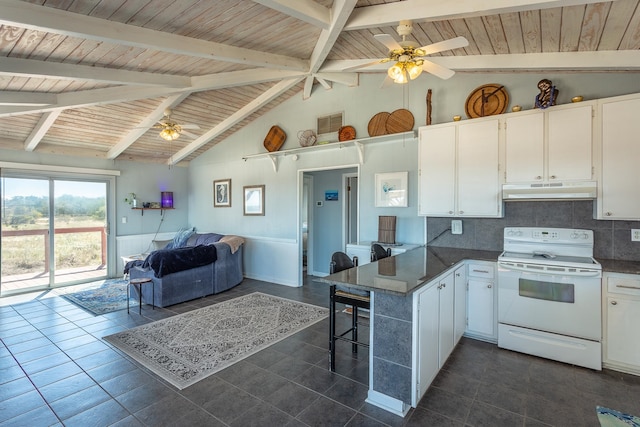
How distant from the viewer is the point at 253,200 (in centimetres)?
Result: 645

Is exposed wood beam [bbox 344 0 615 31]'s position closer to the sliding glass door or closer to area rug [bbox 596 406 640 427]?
area rug [bbox 596 406 640 427]

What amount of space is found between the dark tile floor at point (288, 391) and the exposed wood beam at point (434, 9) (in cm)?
290

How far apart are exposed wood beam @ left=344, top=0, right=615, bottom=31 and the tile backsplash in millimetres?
2017

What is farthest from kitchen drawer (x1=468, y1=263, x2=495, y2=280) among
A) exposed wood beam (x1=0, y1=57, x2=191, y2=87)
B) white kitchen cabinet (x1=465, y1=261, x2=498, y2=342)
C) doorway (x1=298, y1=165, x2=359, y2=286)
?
exposed wood beam (x1=0, y1=57, x2=191, y2=87)

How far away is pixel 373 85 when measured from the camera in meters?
4.76

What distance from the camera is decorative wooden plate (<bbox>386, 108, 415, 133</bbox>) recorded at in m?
4.38

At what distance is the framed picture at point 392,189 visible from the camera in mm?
4473

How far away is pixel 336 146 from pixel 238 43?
6.93 ft

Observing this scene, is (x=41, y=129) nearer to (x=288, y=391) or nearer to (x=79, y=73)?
(x=79, y=73)

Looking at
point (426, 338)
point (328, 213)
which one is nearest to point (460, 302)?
point (426, 338)

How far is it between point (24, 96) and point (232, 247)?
3.45 metres

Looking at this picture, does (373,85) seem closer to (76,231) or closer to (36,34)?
(36,34)

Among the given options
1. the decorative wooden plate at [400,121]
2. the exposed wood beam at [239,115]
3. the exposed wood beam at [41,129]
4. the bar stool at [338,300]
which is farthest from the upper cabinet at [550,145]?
the exposed wood beam at [41,129]

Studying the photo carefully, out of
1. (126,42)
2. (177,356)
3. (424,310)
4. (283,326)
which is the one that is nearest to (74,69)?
(126,42)
